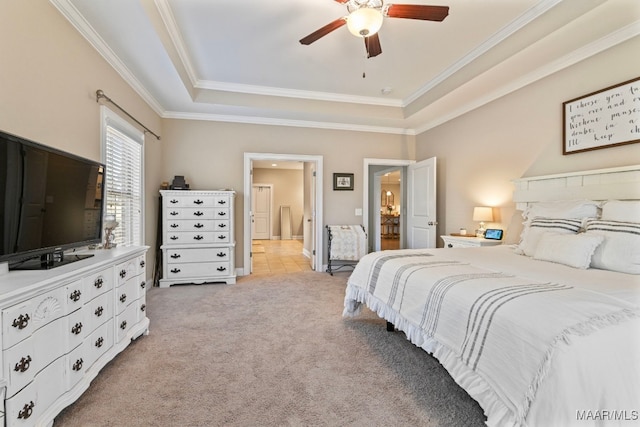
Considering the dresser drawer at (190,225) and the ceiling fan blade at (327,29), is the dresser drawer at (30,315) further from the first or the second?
the dresser drawer at (190,225)

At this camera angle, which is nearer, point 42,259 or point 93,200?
point 42,259

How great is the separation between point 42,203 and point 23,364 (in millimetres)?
827

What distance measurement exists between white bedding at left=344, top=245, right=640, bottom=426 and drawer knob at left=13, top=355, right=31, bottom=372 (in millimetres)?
1928

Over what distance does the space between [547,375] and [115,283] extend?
242 centimetres

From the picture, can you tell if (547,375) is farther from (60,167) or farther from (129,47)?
(129,47)

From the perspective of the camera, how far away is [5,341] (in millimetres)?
1104

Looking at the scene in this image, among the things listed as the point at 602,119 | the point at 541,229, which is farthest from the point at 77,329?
the point at 602,119

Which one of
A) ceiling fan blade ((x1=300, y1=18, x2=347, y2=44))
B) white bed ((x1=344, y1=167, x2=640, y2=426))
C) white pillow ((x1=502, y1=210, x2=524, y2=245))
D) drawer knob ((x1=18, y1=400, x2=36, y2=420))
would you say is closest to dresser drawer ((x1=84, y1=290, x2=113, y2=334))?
drawer knob ((x1=18, y1=400, x2=36, y2=420))

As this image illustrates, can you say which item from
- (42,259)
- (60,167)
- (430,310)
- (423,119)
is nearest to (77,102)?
(60,167)

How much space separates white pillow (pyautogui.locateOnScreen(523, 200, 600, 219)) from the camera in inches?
94.1

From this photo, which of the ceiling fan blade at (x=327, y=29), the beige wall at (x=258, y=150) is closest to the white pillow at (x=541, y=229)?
the ceiling fan blade at (x=327, y=29)

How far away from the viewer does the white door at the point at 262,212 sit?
10.1 m

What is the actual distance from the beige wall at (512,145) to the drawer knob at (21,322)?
414 centimetres

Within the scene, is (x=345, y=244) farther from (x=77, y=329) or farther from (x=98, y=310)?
(x=77, y=329)
